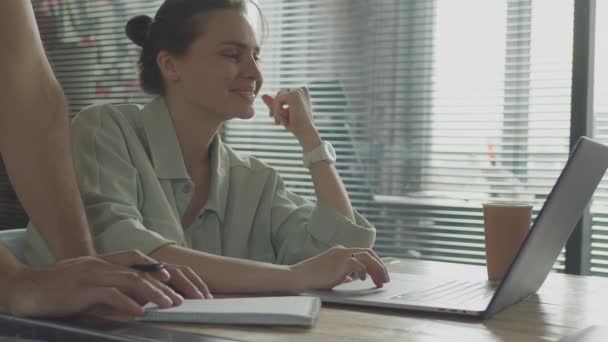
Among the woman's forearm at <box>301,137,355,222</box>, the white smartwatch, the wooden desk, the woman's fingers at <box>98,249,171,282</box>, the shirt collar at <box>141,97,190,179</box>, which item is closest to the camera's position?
the wooden desk

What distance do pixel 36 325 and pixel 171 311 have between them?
0.17 m

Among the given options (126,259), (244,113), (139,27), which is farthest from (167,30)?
(126,259)

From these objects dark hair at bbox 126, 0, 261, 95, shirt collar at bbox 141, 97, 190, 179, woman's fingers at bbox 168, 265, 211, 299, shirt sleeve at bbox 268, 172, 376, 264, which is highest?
dark hair at bbox 126, 0, 261, 95

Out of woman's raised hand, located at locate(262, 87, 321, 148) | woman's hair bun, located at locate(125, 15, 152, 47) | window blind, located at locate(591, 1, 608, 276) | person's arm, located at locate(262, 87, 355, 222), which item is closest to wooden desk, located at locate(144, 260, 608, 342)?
person's arm, located at locate(262, 87, 355, 222)

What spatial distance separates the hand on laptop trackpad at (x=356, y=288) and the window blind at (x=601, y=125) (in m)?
1.86

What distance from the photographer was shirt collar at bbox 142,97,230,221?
1693mm

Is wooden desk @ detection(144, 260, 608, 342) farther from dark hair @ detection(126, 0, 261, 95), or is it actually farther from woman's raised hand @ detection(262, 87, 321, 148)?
dark hair @ detection(126, 0, 261, 95)

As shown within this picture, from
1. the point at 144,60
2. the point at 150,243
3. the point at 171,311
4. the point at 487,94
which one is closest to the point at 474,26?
the point at 487,94

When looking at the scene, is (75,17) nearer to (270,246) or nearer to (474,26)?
(474,26)

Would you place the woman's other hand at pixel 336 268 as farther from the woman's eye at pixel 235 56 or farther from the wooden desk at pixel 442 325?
the woman's eye at pixel 235 56

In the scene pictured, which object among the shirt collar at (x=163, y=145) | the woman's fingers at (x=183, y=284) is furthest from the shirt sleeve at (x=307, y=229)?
the woman's fingers at (x=183, y=284)

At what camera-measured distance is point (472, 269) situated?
5.52ft

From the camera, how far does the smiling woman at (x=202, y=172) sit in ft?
4.63

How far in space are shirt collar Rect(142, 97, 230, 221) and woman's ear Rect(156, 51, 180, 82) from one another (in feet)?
0.29
